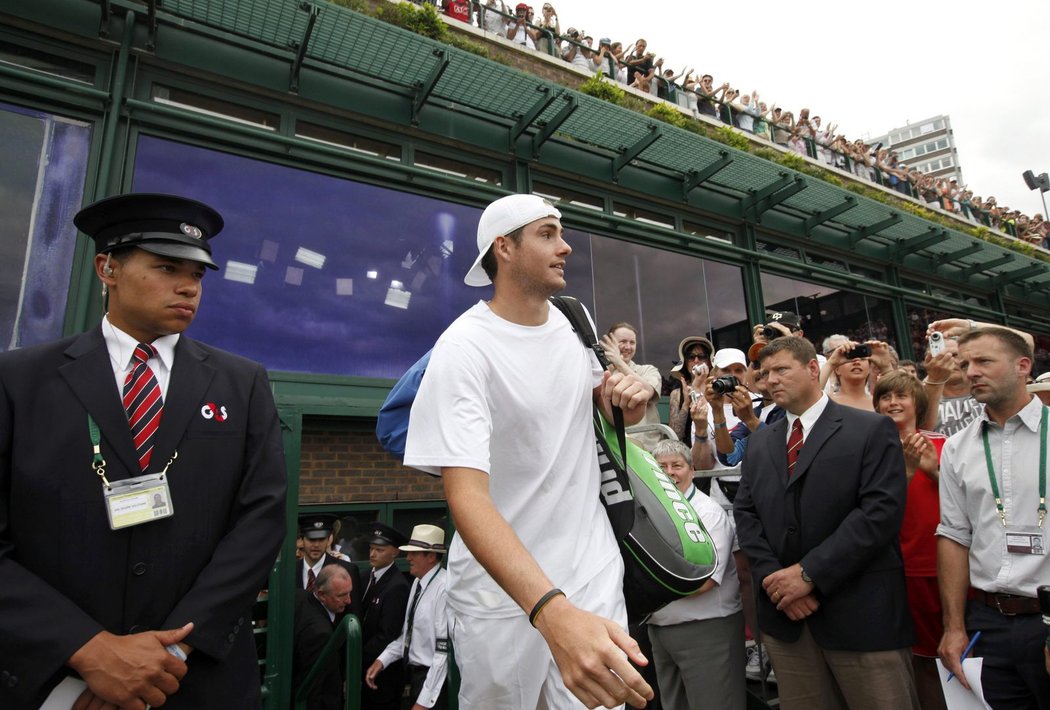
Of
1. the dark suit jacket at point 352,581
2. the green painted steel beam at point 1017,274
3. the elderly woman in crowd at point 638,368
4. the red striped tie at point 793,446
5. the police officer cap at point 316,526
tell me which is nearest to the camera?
the red striped tie at point 793,446

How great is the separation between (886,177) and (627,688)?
667 inches

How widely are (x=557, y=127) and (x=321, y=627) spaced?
624cm

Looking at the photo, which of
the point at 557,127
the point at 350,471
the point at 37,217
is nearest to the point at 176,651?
the point at 37,217

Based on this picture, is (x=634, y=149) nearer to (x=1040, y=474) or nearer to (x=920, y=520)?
(x=920, y=520)

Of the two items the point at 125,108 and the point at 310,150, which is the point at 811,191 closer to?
the point at 310,150

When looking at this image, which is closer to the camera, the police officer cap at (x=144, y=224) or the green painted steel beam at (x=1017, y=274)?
the police officer cap at (x=144, y=224)

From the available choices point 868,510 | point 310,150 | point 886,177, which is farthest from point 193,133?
point 886,177

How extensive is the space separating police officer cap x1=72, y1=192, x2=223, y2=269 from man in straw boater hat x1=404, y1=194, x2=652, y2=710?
1.24 m

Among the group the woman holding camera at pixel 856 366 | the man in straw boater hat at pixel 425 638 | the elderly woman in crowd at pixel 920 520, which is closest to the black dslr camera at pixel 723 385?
the woman holding camera at pixel 856 366

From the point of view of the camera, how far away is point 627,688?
3.86 feet

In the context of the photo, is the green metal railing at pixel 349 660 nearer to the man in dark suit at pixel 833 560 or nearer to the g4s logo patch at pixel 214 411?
the g4s logo patch at pixel 214 411

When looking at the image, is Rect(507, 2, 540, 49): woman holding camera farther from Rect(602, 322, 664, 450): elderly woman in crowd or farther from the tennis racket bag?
the tennis racket bag

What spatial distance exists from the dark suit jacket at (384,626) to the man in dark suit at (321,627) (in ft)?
0.96

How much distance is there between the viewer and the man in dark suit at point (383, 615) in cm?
551
